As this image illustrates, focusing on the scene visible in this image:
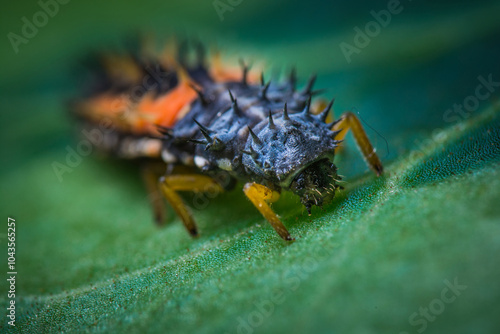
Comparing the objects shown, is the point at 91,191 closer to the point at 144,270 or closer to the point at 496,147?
the point at 144,270

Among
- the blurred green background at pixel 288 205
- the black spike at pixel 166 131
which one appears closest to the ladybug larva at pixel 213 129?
the black spike at pixel 166 131

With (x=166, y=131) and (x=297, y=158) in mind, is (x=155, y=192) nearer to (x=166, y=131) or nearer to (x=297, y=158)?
(x=166, y=131)

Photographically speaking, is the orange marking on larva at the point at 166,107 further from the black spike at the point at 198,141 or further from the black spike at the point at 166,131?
the black spike at the point at 198,141

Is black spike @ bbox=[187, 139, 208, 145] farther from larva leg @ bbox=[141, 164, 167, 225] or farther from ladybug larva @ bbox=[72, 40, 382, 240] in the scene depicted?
larva leg @ bbox=[141, 164, 167, 225]

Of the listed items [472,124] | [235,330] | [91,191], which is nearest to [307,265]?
[235,330]

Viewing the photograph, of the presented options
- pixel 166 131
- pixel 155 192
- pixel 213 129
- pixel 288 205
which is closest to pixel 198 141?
pixel 213 129

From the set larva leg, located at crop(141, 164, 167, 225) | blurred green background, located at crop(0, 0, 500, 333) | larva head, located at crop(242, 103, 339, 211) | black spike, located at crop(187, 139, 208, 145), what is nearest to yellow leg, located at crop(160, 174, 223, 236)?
blurred green background, located at crop(0, 0, 500, 333)
